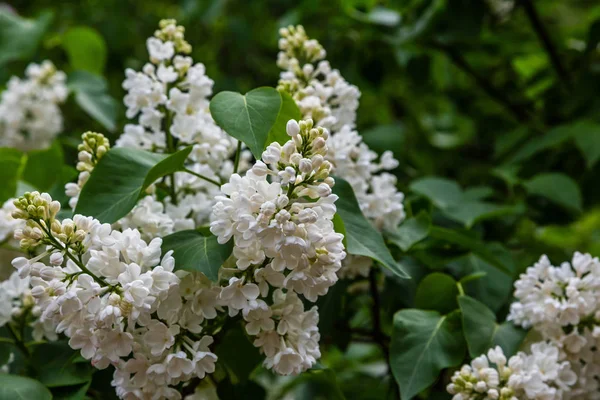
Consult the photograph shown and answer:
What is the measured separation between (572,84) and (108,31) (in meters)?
1.40

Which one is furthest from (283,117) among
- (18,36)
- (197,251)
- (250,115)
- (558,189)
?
(18,36)

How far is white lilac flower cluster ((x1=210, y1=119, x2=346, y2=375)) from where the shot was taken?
2.10ft

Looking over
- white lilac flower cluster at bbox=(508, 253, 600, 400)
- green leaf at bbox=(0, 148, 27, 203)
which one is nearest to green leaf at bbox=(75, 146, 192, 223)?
green leaf at bbox=(0, 148, 27, 203)

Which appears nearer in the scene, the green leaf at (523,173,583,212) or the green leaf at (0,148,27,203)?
the green leaf at (0,148,27,203)

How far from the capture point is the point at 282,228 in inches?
24.8

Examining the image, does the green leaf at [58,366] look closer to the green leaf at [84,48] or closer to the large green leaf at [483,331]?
the large green leaf at [483,331]

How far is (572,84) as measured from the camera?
151 centimetres

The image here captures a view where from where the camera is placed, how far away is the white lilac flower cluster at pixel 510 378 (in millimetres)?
763

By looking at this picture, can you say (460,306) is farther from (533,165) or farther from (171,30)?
(533,165)

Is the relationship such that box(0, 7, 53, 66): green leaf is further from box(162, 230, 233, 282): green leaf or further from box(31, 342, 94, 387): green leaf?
box(162, 230, 233, 282): green leaf

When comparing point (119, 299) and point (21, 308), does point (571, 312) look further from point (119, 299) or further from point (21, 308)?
point (21, 308)

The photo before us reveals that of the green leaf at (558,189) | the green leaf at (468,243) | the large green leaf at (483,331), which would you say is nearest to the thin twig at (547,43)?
the green leaf at (558,189)

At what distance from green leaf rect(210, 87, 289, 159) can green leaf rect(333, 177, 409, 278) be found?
11 centimetres

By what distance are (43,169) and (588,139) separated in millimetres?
1000
